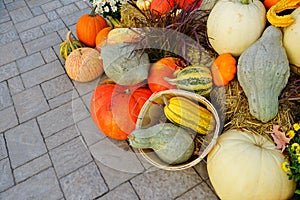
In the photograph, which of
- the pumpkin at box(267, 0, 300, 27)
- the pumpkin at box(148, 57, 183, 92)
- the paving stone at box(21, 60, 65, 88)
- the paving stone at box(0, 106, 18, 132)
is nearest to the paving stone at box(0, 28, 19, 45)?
the paving stone at box(21, 60, 65, 88)

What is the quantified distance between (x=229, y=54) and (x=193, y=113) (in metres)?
0.46

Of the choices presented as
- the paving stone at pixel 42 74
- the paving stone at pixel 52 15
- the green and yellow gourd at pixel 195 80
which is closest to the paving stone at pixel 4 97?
the paving stone at pixel 42 74

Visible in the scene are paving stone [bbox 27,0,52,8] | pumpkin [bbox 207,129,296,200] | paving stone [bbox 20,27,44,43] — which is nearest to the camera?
pumpkin [bbox 207,129,296,200]

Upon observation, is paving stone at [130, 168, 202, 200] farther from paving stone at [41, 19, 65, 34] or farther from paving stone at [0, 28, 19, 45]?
paving stone at [0, 28, 19, 45]

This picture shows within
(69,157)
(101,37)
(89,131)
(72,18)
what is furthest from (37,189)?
(72,18)

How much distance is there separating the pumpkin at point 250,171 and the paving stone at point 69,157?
95 cm

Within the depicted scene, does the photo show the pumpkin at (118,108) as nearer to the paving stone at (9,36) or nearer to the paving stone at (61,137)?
the paving stone at (61,137)

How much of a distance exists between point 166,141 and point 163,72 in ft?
1.74

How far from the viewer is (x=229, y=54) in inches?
78.7

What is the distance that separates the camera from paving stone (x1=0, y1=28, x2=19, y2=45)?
3289mm

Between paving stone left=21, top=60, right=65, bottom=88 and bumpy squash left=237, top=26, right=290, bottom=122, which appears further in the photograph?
paving stone left=21, top=60, right=65, bottom=88

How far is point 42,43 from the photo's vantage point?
320cm

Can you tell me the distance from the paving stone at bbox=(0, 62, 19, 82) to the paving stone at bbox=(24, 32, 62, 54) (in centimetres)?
24

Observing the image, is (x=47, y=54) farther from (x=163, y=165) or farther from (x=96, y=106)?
(x=163, y=165)
